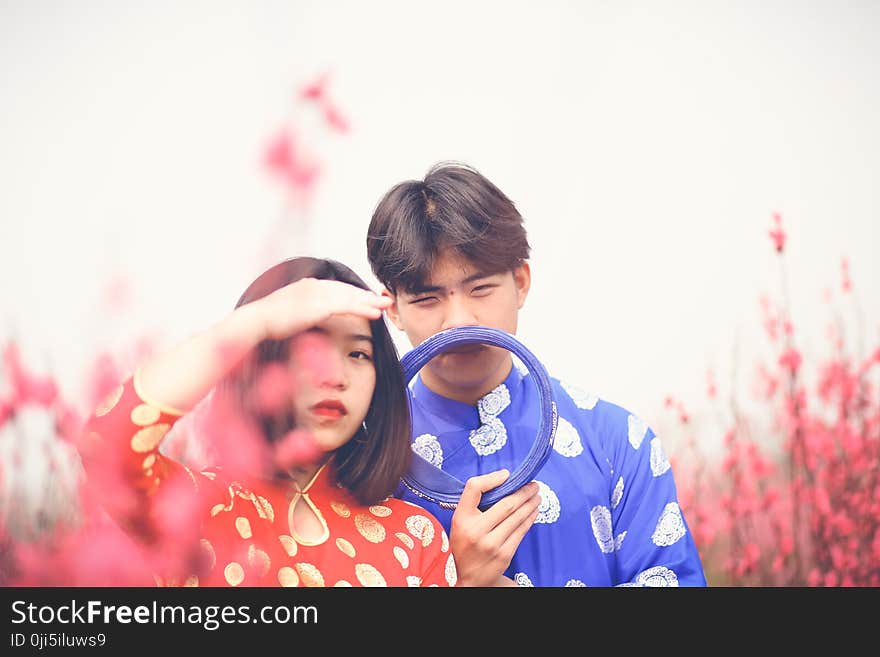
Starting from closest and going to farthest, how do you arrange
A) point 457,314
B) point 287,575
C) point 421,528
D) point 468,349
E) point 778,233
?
1. point 287,575
2. point 421,528
3. point 457,314
4. point 468,349
5. point 778,233

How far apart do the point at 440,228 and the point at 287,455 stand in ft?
1.73

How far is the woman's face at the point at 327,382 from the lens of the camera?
1390 millimetres

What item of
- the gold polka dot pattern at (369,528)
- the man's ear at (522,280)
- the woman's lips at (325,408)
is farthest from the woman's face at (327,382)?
the man's ear at (522,280)

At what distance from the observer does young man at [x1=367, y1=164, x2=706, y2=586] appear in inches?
65.9

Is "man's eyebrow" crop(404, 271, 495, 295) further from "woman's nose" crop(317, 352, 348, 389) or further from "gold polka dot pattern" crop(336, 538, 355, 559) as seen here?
"gold polka dot pattern" crop(336, 538, 355, 559)

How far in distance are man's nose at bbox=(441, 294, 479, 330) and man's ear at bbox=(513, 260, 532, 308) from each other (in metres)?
0.16

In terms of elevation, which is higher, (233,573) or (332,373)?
(332,373)

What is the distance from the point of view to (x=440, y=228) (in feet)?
5.51

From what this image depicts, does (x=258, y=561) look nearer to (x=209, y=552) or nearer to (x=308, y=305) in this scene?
(x=209, y=552)

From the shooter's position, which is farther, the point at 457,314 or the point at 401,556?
the point at 457,314

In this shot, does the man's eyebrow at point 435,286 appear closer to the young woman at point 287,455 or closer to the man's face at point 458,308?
the man's face at point 458,308

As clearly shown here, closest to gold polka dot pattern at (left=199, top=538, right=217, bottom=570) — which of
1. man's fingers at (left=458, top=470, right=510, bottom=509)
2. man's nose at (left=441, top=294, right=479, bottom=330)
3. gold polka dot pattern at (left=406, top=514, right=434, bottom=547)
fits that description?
Answer: gold polka dot pattern at (left=406, top=514, right=434, bottom=547)

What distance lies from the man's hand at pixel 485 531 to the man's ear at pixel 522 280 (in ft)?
1.35

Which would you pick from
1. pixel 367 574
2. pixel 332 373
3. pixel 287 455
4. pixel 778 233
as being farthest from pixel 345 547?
pixel 778 233
